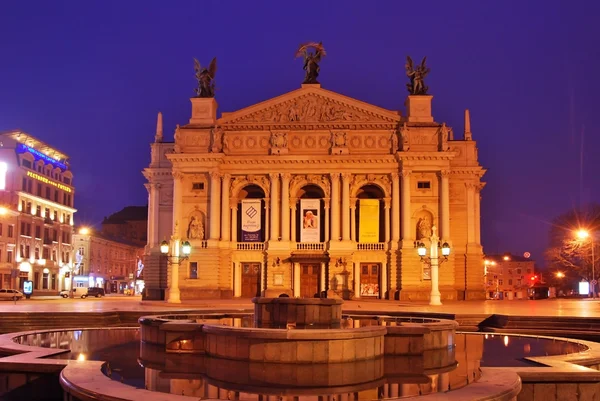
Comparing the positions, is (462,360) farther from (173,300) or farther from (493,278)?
(493,278)

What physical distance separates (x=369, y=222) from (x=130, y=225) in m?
85.3

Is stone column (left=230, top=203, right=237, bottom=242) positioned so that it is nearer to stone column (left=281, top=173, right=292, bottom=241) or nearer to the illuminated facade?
stone column (left=281, top=173, right=292, bottom=241)

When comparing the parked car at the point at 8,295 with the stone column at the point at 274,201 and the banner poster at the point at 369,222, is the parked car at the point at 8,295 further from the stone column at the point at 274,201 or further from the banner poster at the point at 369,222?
the banner poster at the point at 369,222

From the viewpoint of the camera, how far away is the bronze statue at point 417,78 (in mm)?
63219

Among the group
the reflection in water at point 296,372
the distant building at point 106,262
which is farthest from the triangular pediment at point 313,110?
the reflection in water at point 296,372

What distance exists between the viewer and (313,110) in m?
62.0

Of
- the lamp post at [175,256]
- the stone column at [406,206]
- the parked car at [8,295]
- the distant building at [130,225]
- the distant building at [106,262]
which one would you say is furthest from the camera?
the distant building at [130,225]

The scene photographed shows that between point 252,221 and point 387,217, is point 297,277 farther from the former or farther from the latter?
point 387,217

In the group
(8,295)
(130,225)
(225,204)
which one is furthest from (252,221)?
(130,225)

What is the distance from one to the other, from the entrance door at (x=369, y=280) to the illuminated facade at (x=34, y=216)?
3955 cm

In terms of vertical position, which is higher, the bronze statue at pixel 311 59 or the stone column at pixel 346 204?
the bronze statue at pixel 311 59

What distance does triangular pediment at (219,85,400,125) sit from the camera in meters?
61.6

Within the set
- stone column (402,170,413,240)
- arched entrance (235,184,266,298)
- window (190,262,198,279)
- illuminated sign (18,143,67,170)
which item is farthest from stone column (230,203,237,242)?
illuminated sign (18,143,67,170)

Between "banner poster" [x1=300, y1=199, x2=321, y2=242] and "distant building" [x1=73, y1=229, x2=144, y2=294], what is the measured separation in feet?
128
